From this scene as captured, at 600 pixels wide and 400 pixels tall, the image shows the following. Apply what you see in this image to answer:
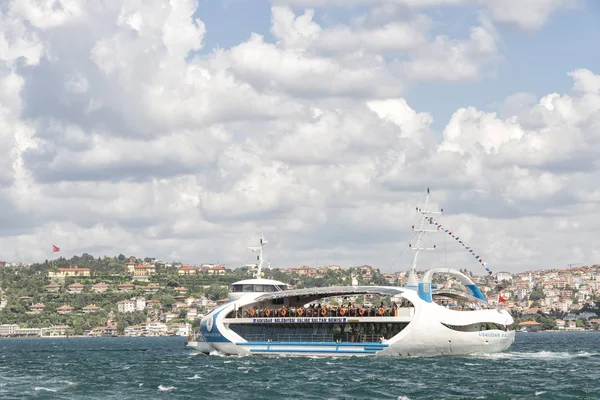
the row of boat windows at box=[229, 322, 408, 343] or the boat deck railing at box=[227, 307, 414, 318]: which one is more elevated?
the boat deck railing at box=[227, 307, 414, 318]

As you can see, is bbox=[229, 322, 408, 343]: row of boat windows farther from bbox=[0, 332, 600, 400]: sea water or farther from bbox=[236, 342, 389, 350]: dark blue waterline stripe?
bbox=[0, 332, 600, 400]: sea water

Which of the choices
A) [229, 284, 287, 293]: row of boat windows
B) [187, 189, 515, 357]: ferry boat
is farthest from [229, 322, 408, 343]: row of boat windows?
[229, 284, 287, 293]: row of boat windows

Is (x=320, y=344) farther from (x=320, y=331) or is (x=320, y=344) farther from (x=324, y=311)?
(x=324, y=311)

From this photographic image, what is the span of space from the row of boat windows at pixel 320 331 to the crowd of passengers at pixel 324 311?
2.54 ft

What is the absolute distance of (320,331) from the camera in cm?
8162

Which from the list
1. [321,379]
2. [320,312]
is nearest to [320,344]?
[320,312]

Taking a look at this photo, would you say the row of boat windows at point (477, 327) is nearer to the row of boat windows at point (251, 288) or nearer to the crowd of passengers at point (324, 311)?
the crowd of passengers at point (324, 311)

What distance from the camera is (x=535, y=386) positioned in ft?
189

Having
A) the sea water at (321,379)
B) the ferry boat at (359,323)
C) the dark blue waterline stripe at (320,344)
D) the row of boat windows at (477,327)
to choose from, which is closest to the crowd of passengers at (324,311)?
the ferry boat at (359,323)

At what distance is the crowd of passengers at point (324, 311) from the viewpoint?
7844 centimetres

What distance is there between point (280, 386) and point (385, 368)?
1111cm

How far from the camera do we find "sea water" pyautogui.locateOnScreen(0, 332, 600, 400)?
56.2 metres

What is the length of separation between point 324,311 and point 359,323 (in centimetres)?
344

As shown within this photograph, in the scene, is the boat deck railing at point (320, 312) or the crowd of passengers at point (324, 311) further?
the crowd of passengers at point (324, 311)
